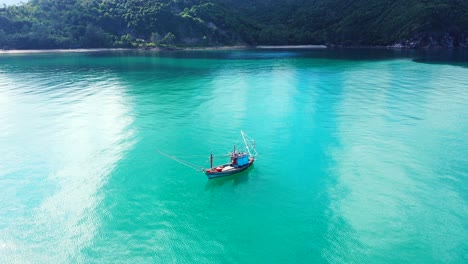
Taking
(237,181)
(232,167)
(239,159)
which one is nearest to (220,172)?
(232,167)

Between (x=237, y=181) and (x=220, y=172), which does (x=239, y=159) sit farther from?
(x=220, y=172)

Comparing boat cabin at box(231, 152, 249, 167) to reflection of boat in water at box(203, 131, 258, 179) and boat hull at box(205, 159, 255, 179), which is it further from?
boat hull at box(205, 159, 255, 179)

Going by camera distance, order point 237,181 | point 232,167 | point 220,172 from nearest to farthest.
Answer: point 220,172, point 232,167, point 237,181

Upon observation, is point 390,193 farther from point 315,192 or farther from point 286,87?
point 286,87

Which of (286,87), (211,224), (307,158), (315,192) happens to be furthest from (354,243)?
(286,87)

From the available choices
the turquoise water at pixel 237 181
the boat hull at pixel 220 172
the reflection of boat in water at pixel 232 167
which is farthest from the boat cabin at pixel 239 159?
the turquoise water at pixel 237 181

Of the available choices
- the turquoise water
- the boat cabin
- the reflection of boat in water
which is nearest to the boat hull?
the reflection of boat in water

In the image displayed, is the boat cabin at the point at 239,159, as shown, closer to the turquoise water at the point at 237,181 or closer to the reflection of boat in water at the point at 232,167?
the reflection of boat in water at the point at 232,167

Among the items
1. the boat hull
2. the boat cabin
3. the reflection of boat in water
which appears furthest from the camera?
the boat cabin
